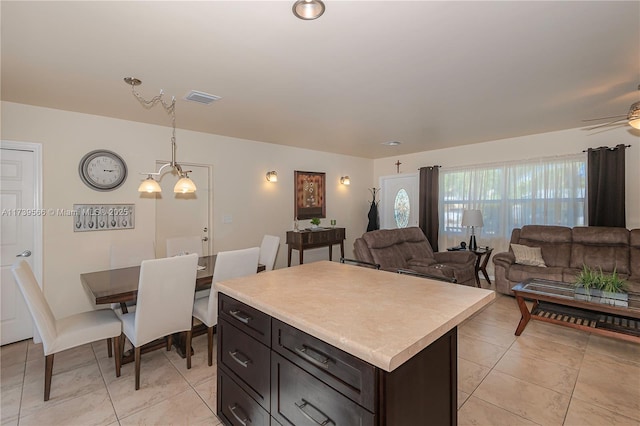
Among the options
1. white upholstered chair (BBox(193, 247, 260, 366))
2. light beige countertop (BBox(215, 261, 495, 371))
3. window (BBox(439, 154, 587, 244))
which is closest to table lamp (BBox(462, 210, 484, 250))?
window (BBox(439, 154, 587, 244))

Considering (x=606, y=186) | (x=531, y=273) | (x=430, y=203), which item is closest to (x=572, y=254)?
(x=531, y=273)

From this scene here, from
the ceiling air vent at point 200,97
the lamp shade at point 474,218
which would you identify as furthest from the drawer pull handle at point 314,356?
the lamp shade at point 474,218

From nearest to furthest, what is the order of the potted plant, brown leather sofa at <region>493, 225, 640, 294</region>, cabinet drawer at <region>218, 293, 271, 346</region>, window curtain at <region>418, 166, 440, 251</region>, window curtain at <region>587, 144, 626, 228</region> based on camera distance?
cabinet drawer at <region>218, 293, 271, 346</region>
the potted plant
brown leather sofa at <region>493, 225, 640, 294</region>
window curtain at <region>587, 144, 626, 228</region>
window curtain at <region>418, 166, 440, 251</region>

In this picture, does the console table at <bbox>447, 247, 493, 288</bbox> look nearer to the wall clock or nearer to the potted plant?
the potted plant

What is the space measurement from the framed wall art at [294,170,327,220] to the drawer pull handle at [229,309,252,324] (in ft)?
12.8

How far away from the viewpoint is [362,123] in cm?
390

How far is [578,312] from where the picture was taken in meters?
3.11

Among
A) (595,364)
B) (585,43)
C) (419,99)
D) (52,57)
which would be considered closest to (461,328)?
(595,364)

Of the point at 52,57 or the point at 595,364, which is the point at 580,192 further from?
the point at 52,57

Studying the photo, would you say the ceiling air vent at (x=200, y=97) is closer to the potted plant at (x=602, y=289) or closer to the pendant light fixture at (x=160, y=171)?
the pendant light fixture at (x=160, y=171)

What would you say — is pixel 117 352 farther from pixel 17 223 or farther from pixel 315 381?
pixel 315 381

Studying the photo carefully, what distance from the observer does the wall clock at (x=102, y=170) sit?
11.1 ft

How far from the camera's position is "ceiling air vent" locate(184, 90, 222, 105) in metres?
2.79

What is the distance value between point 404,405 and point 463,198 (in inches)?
202
